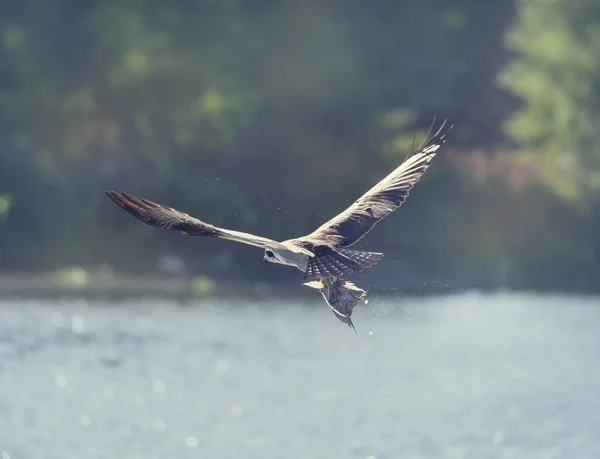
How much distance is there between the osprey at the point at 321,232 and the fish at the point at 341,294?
387mm

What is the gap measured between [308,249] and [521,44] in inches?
1413

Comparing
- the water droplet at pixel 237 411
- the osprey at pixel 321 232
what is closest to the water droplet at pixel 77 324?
the water droplet at pixel 237 411

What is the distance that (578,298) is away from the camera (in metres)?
36.1

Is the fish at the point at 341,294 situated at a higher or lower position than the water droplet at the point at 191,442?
lower

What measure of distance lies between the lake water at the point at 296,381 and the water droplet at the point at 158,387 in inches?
4.3

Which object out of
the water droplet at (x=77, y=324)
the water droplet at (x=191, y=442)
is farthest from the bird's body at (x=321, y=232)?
the water droplet at (x=77, y=324)

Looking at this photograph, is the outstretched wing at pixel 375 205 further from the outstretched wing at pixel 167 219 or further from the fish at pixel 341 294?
the outstretched wing at pixel 167 219

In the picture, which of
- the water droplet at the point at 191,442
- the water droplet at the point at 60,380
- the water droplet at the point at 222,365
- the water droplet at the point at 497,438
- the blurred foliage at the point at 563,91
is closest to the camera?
the water droplet at the point at 191,442

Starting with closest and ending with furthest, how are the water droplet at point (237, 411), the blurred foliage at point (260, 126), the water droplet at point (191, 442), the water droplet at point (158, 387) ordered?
1. the water droplet at point (191, 442)
2. the water droplet at point (237, 411)
3. the water droplet at point (158, 387)
4. the blurred foliage at point (260, 126)

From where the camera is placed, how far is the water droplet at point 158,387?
23381 mm

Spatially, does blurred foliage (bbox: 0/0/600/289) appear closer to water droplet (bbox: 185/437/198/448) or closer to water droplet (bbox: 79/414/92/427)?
water droplet (bbox: 79/414/92/427)

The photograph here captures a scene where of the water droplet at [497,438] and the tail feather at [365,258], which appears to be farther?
the water droplet at [497,438]

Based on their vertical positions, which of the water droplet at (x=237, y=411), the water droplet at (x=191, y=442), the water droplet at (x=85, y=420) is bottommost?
the water droplet at (x=191, y=442)

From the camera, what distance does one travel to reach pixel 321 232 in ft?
46.1
